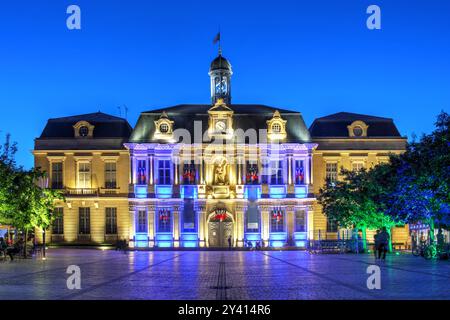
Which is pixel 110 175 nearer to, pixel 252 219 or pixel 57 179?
pixel 57 179

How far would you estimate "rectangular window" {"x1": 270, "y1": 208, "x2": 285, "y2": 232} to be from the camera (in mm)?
73062

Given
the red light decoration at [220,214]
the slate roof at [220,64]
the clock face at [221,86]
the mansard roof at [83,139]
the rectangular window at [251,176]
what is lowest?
the red light decoration at [220,214]

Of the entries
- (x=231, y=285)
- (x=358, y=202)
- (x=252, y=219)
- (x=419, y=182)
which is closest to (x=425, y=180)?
(x=419, y=182)

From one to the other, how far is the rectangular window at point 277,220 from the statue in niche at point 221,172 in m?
5.60

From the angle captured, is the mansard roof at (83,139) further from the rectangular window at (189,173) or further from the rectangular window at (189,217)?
the rectangular window at (189,217)

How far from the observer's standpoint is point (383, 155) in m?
74.3

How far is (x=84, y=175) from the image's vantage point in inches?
2938

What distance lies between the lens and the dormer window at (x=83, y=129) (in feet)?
246

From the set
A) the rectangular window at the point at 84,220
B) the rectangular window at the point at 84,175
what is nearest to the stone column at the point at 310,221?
the rectangular window at the point at 84,220

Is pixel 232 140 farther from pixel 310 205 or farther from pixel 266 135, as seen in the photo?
pixel 310 205

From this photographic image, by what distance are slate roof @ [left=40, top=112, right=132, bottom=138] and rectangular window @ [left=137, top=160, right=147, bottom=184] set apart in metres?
3.90
